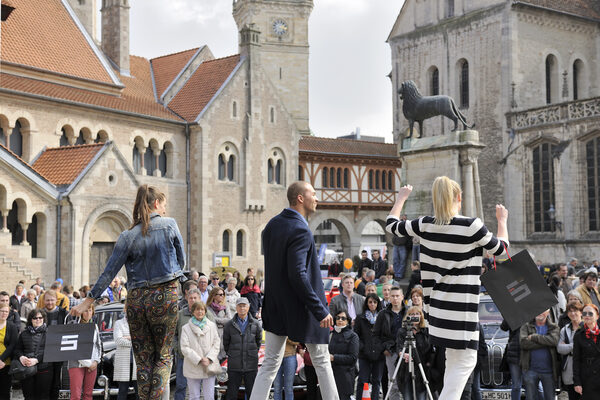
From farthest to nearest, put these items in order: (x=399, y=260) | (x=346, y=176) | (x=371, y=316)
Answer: (x=346, y=176)
(x=399, y=260)
(x=371, y=316)

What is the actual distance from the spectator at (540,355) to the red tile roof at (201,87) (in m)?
26.6

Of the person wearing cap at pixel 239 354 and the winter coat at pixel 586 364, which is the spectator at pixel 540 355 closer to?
the winter coat at pixel 586 364

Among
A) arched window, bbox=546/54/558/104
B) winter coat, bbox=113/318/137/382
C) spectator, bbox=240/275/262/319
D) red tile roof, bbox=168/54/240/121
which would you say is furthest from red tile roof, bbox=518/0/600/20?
winter coat, bbox=113/318/137/382

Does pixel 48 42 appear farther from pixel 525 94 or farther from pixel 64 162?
pixel 525 94

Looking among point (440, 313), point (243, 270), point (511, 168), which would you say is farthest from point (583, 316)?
point (511, 168)

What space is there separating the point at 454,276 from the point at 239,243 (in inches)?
1215

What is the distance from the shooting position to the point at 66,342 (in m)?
9.34

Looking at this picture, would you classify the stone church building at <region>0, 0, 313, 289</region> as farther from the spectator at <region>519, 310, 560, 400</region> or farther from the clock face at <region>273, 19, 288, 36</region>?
the clock face at <region>273, 19, 288, 36</region>

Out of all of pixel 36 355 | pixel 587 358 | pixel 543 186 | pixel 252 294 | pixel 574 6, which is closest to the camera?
pixel 587 358

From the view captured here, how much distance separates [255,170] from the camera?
36.9 meters

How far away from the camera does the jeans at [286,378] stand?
1000 cm

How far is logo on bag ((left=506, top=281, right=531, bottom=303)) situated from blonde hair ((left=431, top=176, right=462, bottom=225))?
681 mm

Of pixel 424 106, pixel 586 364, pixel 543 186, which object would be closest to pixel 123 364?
pixel 586 364

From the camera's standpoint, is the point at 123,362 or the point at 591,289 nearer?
the point at 123,362
